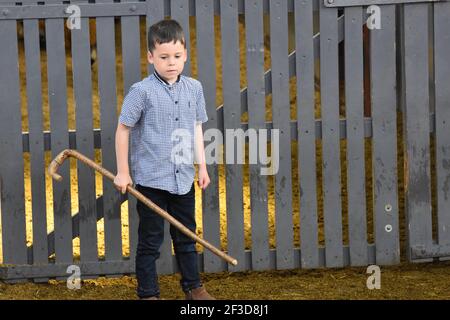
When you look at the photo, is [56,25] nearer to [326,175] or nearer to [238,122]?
[238,122]

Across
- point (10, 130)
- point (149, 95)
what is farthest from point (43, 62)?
point (149, 95)

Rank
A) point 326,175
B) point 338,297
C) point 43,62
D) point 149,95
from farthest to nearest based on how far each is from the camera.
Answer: point 43,62 → point 326,175 → point 338,297 → point 149,95

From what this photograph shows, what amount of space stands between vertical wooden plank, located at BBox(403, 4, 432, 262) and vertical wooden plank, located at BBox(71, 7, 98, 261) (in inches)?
72.0

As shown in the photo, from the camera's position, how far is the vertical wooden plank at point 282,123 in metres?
5.48

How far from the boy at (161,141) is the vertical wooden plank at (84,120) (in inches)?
24.9

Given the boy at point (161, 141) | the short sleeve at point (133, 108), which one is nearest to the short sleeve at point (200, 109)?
the boy at point (161, 141)

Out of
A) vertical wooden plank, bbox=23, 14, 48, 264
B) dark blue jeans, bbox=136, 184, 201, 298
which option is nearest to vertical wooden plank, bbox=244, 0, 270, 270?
dark blue jeans, bbox=136, 184, 201, 298

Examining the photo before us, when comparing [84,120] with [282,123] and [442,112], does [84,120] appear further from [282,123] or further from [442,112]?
[442,112]

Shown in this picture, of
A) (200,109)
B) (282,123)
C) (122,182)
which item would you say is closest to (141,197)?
(122,182)

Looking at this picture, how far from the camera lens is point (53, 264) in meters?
5.57

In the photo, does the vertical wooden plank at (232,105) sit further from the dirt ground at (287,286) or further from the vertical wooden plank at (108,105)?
the vertical wooden plank at (108,105)

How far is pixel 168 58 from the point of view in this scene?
4.70 m

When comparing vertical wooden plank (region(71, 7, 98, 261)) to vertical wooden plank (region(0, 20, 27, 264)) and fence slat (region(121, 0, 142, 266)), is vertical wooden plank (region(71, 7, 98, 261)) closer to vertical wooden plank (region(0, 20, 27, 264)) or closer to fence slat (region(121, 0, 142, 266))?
fence slat (region(121, 0, 142, 266))

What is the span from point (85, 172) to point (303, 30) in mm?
1479
